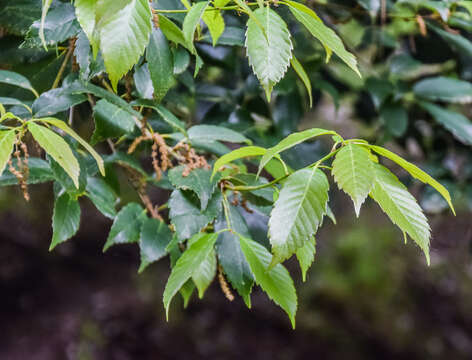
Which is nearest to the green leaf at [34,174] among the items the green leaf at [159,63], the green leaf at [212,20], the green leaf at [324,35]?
the green leaf at [159,63]

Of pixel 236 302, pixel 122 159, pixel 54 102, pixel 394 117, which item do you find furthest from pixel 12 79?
pixel 236 302

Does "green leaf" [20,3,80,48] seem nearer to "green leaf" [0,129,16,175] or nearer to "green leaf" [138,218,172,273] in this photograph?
"green leaf" [0,129,16,175]

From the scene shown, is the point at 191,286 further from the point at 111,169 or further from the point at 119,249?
the point at 119,249

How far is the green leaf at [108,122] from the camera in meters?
0.61

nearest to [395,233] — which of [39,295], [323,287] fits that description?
[323,287]

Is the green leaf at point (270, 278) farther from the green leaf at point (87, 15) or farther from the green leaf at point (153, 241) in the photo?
the green leaf at point (87, 15)

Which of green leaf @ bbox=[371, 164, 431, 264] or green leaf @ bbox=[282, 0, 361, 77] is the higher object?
green leaf @ bbox=[282, 0, 361, 77]

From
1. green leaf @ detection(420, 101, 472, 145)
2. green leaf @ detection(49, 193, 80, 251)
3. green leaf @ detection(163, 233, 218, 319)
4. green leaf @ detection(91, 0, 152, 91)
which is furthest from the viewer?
green leaf @ detection(420, 101, 472, 145)

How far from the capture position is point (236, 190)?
2.13 ft

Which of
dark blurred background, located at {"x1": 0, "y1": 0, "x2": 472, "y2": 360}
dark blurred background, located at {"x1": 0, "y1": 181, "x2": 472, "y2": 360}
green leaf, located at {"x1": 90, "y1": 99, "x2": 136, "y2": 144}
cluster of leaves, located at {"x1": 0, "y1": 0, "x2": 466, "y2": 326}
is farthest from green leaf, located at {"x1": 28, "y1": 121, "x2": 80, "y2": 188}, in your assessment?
dark blurred background, located at {"x1": 0, "y1": 181, "x2": 472, "y2": 360}

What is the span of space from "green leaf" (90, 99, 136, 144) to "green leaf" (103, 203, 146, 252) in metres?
0.15

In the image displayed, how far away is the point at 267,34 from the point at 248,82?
511 millimetres

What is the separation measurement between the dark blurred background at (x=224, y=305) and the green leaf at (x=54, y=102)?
227 centimetres

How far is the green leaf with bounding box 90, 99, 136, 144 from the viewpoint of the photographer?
2.00 feet
